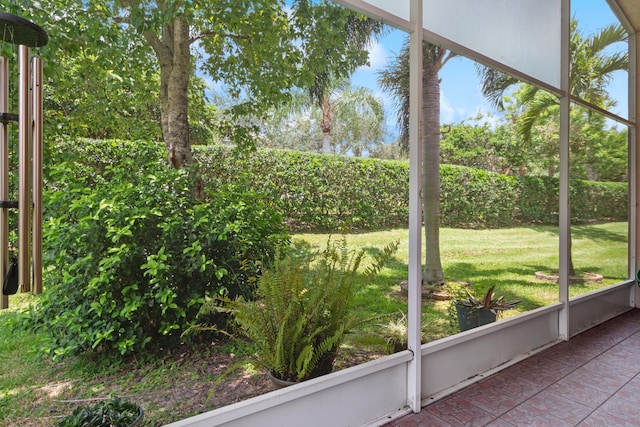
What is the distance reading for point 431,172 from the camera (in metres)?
3.89

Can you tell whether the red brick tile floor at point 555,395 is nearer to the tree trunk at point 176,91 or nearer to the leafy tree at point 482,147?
the tree trunk at point 176,91

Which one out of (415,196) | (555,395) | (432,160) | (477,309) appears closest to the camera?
(415,196)

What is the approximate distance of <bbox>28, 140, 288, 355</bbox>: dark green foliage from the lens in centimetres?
202

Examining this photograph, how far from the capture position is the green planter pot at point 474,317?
287cm

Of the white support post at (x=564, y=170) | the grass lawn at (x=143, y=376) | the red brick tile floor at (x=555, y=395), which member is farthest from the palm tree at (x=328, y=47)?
the red brick tile floor at (x=555, y=395)

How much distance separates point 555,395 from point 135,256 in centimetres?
253

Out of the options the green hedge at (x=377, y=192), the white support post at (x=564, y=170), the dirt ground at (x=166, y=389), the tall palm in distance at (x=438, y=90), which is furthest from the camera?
the tall palm in distance at (x=438, y=90)

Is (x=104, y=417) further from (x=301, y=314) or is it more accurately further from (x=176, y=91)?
(x=176, y=91)

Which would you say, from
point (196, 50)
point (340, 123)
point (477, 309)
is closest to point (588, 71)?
point (340, 123)

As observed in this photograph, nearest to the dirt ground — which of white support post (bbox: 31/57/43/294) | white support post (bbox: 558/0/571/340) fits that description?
white support post (bbox: 31/57/43/294)

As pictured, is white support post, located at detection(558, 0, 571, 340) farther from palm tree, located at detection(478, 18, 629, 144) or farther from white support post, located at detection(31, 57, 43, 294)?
white support post, located at detection(31, 57, 43, 294)

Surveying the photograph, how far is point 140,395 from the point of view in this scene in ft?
6.63

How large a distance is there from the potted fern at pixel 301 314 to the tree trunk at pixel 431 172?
200cm

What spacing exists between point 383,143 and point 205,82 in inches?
90.7
